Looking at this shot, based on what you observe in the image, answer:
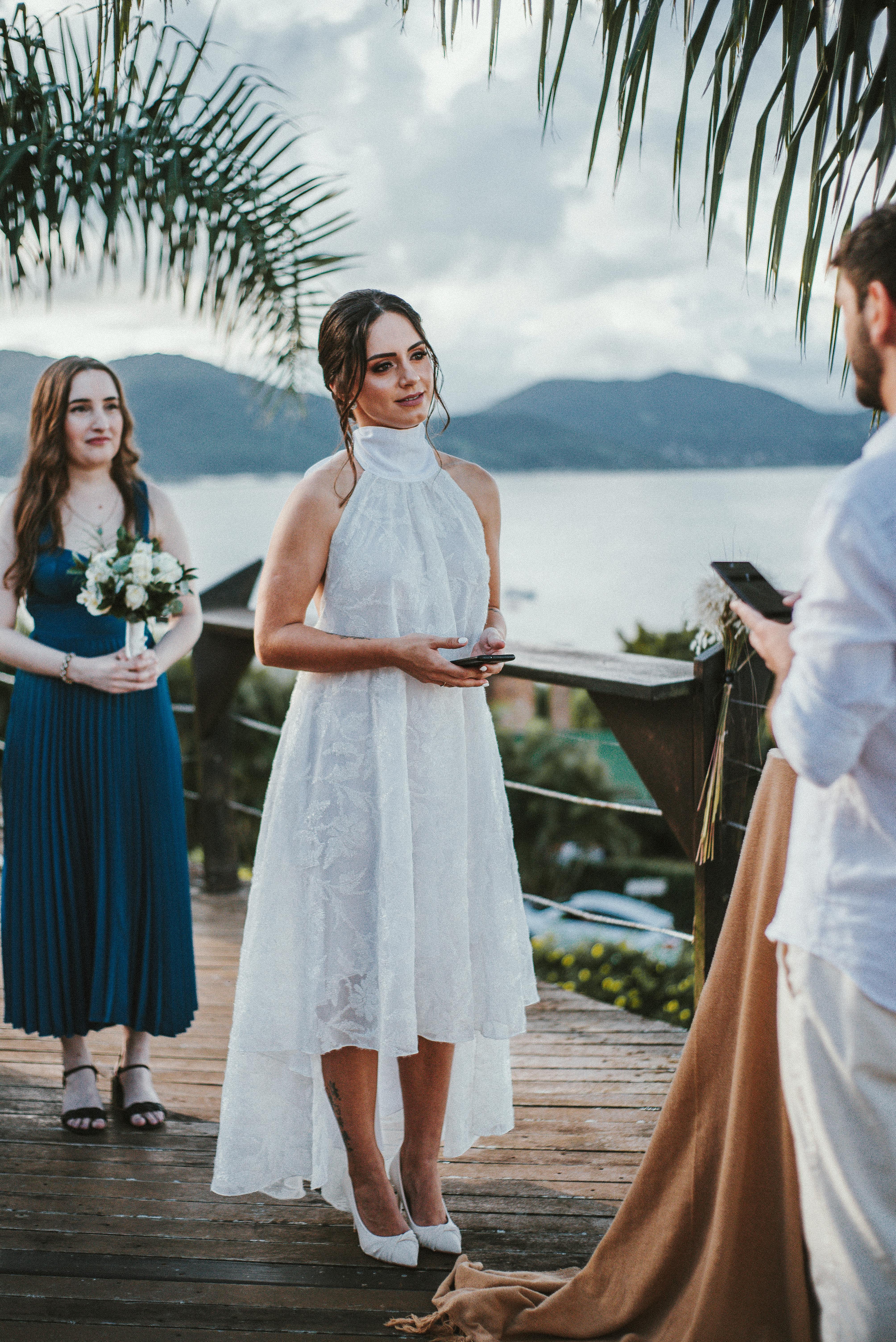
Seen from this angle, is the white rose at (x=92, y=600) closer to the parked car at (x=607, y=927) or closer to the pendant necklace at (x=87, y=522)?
the pendant necklace at (x=87, y=522)

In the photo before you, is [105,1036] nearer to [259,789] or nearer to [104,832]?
[104,832]

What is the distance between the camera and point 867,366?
4.07 ft

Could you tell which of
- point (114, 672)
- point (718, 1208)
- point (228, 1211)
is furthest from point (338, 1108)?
point (114, 672)

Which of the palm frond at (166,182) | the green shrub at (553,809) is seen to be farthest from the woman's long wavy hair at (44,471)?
the green shrub at (553,809)

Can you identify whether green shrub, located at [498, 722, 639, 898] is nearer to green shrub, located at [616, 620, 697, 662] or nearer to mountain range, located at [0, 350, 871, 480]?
green shrub, located at [616, 620, 697, 662]

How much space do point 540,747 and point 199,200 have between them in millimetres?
9074

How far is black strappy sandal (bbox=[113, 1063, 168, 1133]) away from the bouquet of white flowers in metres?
1.06

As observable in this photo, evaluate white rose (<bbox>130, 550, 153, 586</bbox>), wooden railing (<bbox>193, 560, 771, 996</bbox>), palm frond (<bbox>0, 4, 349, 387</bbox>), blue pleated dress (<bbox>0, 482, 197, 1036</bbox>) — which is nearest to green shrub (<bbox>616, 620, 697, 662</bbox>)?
palm frond (<bbox>0, 4, 349, 387</bbox>)

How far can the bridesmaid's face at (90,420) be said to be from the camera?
2750 mm

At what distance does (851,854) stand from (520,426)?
864 inches

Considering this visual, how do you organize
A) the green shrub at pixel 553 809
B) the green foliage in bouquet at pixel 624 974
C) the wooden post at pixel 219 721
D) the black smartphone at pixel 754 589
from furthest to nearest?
the green shrub at pixel 553 809 → the green foliage in bouquet at pixel 624 974 → the wooden post at pixel 219 721 → the black smartphone at pixel 754 589

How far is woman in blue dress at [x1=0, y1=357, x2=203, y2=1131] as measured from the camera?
2752mm

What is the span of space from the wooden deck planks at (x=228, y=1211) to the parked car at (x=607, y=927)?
7327mm

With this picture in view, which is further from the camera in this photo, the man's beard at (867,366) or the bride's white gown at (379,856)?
the bride's white gown at (379,856)
